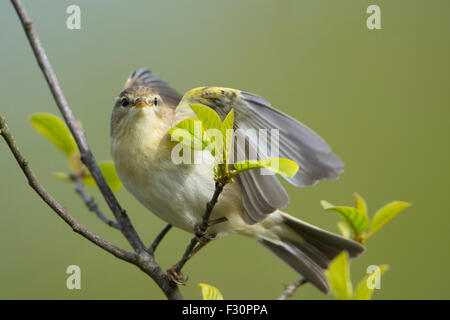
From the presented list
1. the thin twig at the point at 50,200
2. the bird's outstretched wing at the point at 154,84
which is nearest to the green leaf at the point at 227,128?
the thin twig at the point at 50,200

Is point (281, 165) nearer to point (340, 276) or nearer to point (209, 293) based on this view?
point (340, 276)

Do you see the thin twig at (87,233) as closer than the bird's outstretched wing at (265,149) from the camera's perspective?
Yes

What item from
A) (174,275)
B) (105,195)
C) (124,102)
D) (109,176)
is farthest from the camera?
(124,102)

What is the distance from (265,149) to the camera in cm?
163

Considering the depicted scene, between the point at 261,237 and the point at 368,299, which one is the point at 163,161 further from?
the point at 368,299

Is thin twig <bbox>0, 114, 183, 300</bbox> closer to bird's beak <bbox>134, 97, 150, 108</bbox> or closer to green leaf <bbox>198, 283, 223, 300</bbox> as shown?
green leaf <bbox>198, 283, 223, 300</bbox>

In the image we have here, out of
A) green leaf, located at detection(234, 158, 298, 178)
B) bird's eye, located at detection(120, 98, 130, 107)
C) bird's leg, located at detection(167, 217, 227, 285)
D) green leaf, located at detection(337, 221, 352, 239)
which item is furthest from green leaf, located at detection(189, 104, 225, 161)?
bird's eye, located at detection(120, 98, 130, 107)

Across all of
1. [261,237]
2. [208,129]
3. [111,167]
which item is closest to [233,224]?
[261,237]

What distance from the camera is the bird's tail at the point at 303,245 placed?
1926 mm

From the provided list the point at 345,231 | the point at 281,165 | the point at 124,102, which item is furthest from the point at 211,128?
the point at 124,102

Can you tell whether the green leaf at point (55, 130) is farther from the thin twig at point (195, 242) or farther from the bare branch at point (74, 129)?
the thin twig at point (195, 242)

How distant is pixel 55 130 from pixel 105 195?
1.07 ft

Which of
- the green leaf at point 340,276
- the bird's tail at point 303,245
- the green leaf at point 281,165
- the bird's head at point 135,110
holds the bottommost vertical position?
the bird's tail at point 303,245

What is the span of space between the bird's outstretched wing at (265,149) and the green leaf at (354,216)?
0.64 ft
